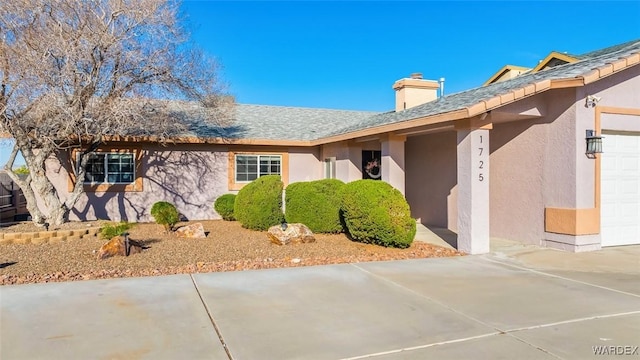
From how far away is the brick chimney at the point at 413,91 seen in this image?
604 inches

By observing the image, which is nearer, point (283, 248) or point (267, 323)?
point (267, 323)

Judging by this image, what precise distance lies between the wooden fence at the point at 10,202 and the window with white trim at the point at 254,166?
7543 mm

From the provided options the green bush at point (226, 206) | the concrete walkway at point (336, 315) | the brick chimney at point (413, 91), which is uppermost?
the brick chimney at point (413, 91)

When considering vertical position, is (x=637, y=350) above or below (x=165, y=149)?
below

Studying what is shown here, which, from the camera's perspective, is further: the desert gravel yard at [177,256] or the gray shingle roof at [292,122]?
the gray shingle roof at [292,122]

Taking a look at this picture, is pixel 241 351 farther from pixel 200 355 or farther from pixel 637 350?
pixel 637 350

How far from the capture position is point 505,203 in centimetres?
1066

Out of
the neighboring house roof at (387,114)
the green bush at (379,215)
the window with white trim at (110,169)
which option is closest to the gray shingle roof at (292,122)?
the neighboring house roof at (387,114)

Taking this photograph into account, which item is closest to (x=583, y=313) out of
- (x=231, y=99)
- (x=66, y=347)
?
(x=66, y=347)

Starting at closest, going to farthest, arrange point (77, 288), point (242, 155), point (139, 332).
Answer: point (139, 332), point (77, 288), point (242, 155)

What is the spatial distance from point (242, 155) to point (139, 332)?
38.2 feet

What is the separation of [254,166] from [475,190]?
361 inches

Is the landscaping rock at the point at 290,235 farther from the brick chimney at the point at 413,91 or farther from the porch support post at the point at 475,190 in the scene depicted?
the brick chimney at the point at 413,91

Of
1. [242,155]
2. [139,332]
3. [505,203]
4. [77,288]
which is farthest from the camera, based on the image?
[242,155]
